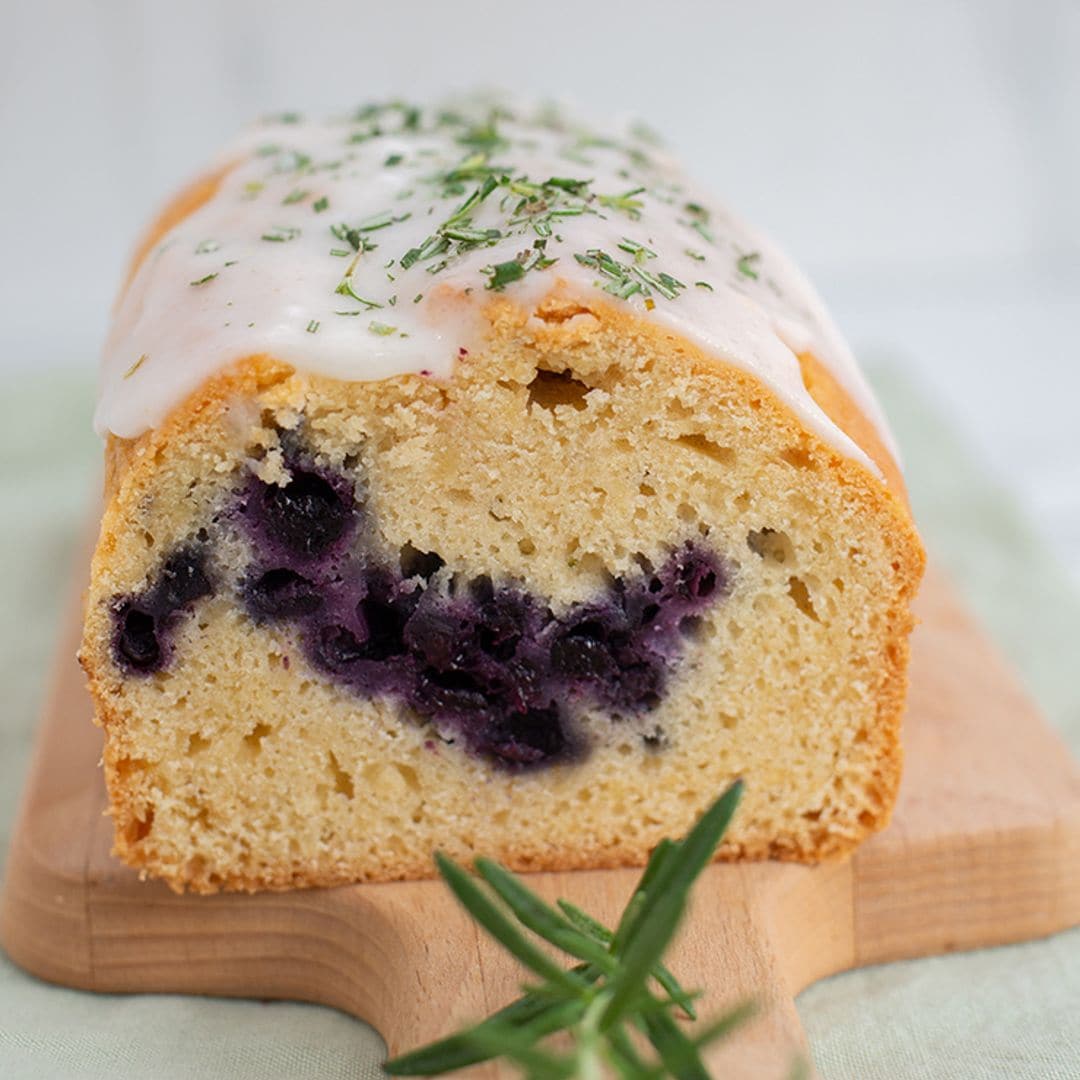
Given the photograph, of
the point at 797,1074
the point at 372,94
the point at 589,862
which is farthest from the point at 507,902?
the point at 372,94

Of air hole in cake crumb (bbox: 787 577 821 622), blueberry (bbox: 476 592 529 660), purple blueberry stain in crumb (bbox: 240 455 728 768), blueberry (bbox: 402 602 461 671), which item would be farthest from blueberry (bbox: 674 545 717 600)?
blueberry (bbox: 402 602 461 671)

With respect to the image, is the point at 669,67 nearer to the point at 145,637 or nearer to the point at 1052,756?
the point at 1052,756

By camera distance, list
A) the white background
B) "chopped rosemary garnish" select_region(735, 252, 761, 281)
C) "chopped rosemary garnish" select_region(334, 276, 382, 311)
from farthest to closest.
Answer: the white background, "chopped rosemary garnish" select_region(735, 252, 761, 281), "chopped rosemary garnish" select_region(334, 276, 382, 311)

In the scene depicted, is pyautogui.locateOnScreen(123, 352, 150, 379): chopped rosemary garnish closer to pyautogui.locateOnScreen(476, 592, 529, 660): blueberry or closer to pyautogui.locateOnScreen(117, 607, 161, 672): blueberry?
pyautogui.locateOnScreen(117, 607, 161, 672): blueberry

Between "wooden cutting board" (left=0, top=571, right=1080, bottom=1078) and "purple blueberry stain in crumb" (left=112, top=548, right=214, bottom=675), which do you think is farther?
"wooden cutting board" (left=0, top=571, right=1080, bottom=1078)

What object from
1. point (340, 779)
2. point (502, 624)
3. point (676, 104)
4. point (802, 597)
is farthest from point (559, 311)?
point (676, 104)

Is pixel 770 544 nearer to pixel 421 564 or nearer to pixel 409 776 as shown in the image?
pixel 421 564

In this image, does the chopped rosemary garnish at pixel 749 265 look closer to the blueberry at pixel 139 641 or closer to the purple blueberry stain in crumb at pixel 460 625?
the purple blueberry stain in crumb at pixel 460 625
